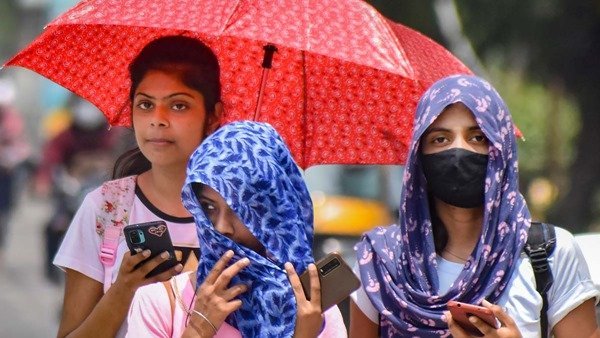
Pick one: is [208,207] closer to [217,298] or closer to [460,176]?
[217,298]

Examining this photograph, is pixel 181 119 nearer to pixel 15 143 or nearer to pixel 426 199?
pixel 426 199

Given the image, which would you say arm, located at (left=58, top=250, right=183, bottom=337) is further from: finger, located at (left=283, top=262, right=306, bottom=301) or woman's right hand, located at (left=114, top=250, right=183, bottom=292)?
finger, located at (left=283, top=262, right=306, bottom=301)

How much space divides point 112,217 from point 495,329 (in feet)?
4.03

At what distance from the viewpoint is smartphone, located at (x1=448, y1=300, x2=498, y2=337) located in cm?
Result: 415

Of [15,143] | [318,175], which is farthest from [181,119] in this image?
[15,143]

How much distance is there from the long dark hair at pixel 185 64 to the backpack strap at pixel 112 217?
30cm

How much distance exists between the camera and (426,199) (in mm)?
4500

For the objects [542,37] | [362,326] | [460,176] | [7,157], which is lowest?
[7,157]

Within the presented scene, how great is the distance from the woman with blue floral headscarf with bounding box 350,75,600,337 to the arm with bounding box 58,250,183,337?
1.97ft

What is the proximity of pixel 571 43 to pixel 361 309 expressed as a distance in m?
11.7

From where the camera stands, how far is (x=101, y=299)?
4629 mm

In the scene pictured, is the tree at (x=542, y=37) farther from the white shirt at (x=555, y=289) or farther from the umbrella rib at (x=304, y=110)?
the white shirt at (x=555, y=289)

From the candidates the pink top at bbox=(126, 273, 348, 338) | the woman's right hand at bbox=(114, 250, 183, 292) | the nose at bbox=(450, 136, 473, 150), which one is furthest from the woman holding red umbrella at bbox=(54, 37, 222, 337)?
the nose at bbox=(450, 136, 473, 150)

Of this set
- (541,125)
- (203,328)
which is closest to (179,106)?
Result: (203,328)
